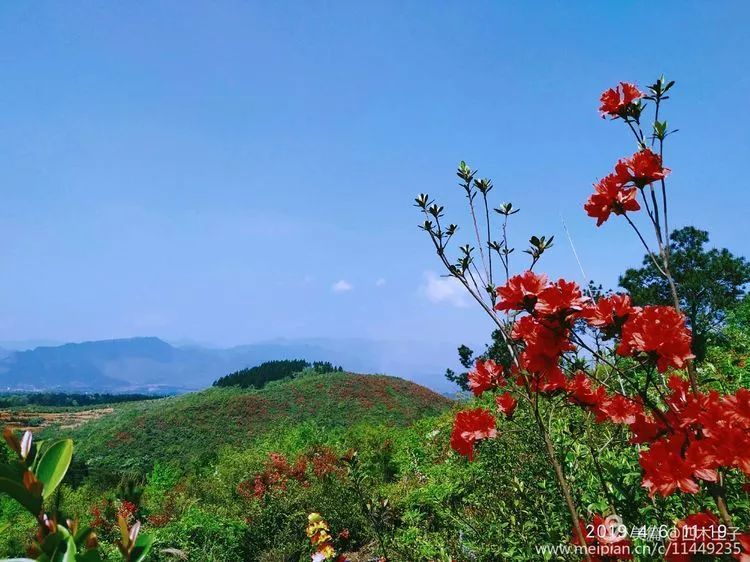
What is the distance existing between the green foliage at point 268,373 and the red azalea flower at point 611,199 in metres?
29.1

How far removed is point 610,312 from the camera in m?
1.75

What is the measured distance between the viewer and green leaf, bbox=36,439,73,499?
32.9 inches

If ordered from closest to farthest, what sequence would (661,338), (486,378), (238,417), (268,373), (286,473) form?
(661,338)
(486,378)
(286,473)
(238,417)
(268,373)

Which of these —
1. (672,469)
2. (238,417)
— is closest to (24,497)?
(672,469)

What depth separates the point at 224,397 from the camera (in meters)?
24.1

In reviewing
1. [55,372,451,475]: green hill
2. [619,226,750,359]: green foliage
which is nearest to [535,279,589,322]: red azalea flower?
[619,226,750,359]: green foliage

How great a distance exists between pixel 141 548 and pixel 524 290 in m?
1.37

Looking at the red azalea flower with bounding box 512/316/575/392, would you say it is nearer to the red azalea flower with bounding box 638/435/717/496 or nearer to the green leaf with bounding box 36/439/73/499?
the red azalea flower with bounding box 638/435/717/496

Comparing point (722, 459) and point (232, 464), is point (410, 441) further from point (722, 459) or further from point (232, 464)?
point (722, 459)

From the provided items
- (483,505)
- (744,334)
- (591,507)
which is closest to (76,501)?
(483,505)

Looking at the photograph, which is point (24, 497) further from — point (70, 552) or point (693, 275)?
point (693, 275)

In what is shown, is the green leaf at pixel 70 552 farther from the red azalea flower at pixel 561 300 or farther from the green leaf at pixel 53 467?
the red azalea flower at pixel 561 300

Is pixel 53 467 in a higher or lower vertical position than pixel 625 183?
lower

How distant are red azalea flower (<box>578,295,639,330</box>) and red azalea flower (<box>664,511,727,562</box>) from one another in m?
0.64
